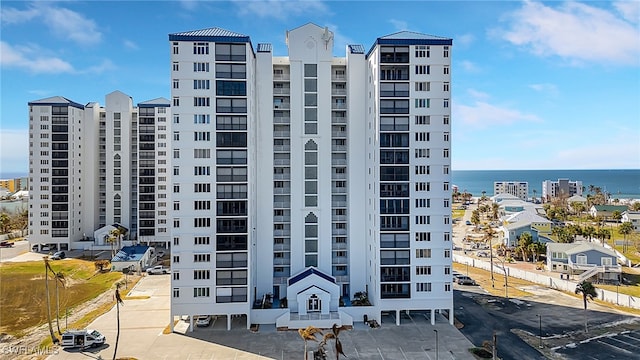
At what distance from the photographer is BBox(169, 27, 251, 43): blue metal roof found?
46406 millimetres

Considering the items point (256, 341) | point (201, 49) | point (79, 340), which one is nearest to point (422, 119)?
point (201, 49)

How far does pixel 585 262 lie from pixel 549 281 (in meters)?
9.97

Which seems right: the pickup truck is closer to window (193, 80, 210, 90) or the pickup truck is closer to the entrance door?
the entrance door

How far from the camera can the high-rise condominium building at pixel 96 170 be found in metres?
89.8

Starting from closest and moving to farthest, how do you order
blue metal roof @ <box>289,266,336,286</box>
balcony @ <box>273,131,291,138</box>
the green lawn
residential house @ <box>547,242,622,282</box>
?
blue metal roof @ <box>289,266,336,286</box>, the green lawn, balcony @ <box>273,131,291,138</box>, residential house @ <box>547,242,622,282</box>

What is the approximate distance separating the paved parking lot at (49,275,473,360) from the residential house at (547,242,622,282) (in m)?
33.6

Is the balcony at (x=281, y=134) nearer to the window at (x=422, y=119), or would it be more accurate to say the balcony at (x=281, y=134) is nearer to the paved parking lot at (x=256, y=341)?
the window at (x=422, y=119)

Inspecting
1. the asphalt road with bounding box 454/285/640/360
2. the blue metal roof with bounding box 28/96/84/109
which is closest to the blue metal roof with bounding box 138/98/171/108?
the blue metal roof with bounding box 28/96/84/109

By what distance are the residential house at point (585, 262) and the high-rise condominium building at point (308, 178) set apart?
112 feet

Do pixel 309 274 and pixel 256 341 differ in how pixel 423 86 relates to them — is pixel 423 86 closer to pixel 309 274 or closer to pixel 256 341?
pixel 309 274

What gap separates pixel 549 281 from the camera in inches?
2534

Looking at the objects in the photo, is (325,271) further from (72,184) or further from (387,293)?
(72,184)

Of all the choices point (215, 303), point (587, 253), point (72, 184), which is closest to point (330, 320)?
point (215, 303)

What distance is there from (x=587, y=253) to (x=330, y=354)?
51.2 meters
